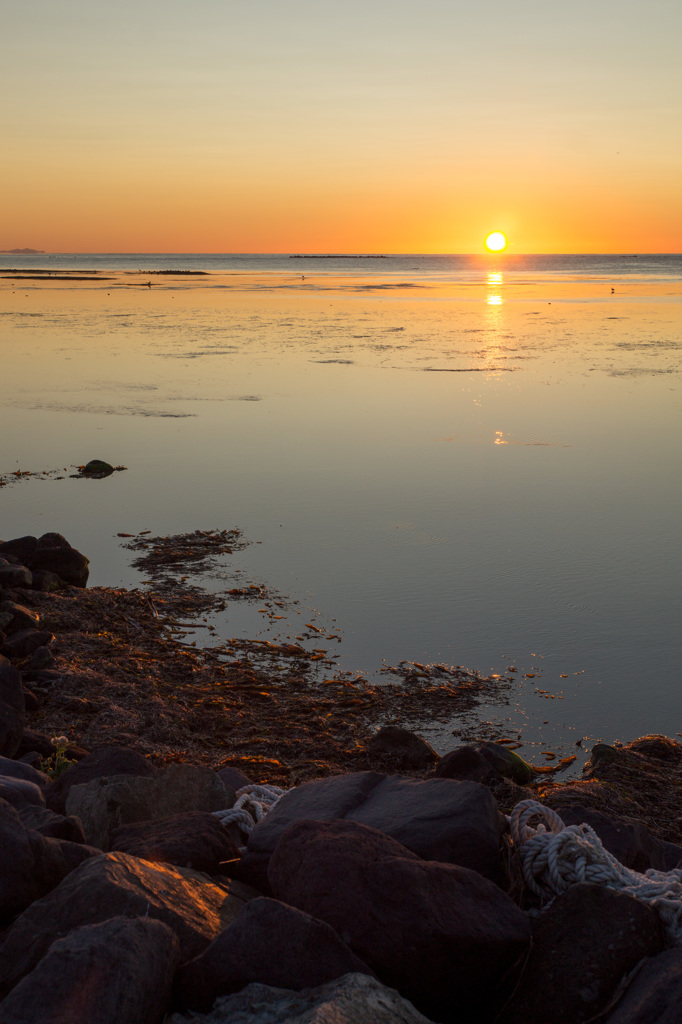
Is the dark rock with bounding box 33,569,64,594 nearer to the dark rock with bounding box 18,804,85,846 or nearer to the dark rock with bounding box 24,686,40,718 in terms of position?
the dark rock with bounding box 24,686,40,718

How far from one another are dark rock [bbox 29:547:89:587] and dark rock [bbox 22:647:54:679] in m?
1.92

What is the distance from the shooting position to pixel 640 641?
288 inches

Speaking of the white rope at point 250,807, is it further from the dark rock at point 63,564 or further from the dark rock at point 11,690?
the dark rock at point 63,564

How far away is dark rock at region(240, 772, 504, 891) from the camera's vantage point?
329cm

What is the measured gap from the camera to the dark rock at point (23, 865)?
288 cm

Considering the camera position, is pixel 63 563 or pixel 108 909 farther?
pixel 63 563

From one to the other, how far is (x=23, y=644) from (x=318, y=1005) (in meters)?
5.65

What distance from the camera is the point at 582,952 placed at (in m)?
2.77

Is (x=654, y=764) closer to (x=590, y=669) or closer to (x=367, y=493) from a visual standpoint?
(x=590, y=669)

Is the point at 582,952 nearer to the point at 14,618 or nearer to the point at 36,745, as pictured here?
the point at 36,745

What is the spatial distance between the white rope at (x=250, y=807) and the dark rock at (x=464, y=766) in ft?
3.55

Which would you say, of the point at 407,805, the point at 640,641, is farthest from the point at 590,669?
the point at 407,805

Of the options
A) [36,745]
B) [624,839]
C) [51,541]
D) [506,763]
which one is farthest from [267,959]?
[51,541]

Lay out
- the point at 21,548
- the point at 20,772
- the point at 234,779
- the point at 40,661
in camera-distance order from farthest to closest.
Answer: the point at 21,548, the point at 40,661, the point at 234,779, the point at 20,772
